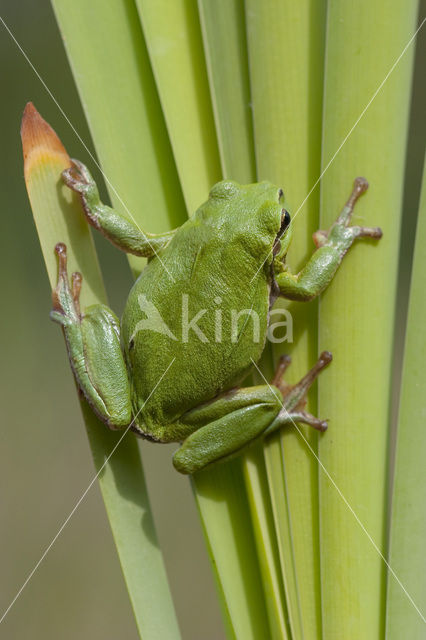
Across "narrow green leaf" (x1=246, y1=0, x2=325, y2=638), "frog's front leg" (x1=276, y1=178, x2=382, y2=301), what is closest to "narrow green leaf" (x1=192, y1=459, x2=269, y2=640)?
"narrow green leaf" (x1=246, y1=0, x2=325, y2=638)

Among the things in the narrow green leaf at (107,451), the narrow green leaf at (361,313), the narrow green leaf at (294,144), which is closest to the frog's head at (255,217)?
the narrow green leaf at (294,144)

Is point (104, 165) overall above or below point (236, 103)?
below

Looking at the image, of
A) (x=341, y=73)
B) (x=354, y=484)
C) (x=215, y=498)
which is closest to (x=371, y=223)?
(x=341, y=73)

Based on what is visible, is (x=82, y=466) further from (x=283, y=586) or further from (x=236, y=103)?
(x=236, y=103)

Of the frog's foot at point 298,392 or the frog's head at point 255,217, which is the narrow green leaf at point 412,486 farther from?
the frog's head at point 255,217

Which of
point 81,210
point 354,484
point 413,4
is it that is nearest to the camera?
point 413,4

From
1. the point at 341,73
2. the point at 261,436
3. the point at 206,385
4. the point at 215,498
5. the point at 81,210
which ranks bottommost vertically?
the point at 215,498

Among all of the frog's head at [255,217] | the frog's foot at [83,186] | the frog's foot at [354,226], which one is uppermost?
the frog's foot at [83,186]

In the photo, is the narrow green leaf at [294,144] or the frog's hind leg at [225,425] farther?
the frog's hind leg at [225,425]
